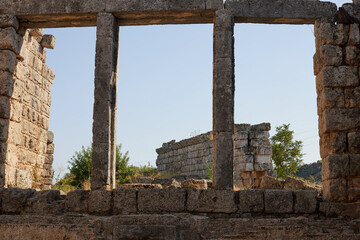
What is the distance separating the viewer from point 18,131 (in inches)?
328

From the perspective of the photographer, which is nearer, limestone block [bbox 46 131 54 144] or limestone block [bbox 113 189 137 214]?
limestone block [bbox 113 189 137 214]

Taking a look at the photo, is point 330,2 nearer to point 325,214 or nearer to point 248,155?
point 325,214

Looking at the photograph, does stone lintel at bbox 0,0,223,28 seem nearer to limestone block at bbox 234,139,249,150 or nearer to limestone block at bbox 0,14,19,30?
limestone block at bbox 0,14,19,30

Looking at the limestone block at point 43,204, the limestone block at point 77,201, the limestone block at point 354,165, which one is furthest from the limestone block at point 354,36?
the limestone block at point 43,204

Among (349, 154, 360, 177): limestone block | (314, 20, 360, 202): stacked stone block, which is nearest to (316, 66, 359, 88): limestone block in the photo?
(314, 20, 360, 202): stacked stone block

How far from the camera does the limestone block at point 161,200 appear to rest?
7055mm

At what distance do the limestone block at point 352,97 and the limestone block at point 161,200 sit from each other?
337 centimetres

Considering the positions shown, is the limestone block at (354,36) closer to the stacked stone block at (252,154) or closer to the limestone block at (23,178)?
the limestone block at (23,178)

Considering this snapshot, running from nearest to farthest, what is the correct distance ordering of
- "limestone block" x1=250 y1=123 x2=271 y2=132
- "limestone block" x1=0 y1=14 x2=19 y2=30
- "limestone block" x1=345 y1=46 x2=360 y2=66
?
"limestone block" x1=345 y1=46 x2=360 y2=66, "limestone block" x1=0 y1=14 x2=19 y2=30, "limestone block" x1=250 y1=123 x2=271 y2=132

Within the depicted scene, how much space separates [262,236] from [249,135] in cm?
814

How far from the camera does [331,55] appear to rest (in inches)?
299

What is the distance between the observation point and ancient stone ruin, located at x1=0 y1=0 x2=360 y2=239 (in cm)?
679

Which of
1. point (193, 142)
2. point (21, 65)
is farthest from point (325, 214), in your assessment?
point (193, 142)

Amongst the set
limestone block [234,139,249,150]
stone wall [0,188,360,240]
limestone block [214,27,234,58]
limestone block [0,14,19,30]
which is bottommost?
stone wall [0,188,360,240]
